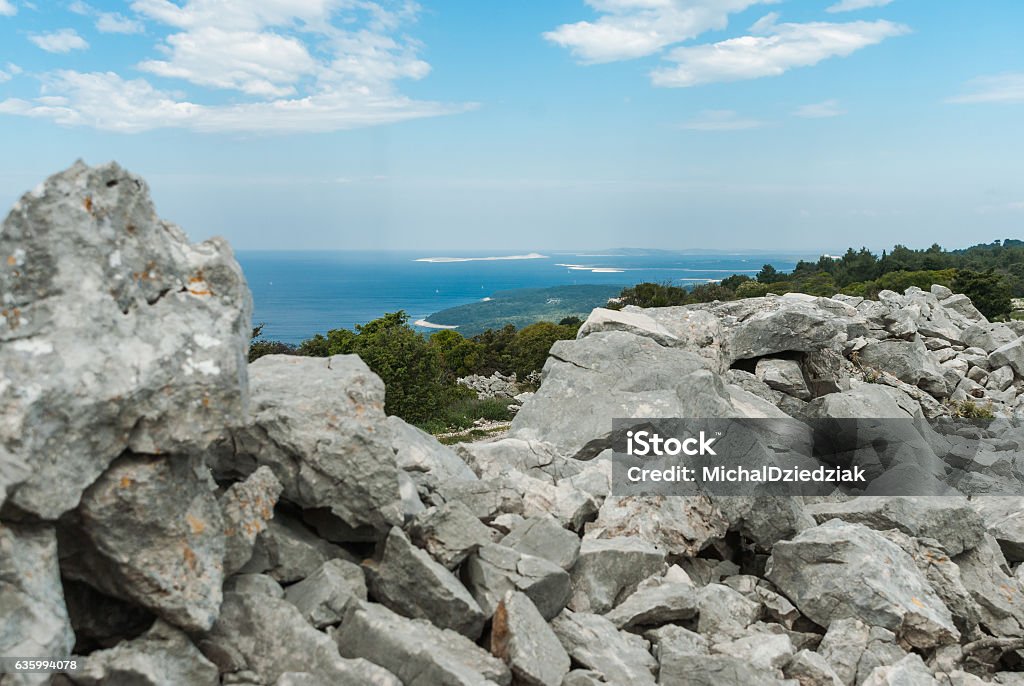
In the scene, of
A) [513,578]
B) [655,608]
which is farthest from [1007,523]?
[513,578]

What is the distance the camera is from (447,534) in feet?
26.0

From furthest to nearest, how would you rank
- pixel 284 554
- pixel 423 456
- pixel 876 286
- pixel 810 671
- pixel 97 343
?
pixel 876 286, pixel 423 456, pixel 810 671, pixel 284 554, pixel 97 343

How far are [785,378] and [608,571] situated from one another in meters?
9.87

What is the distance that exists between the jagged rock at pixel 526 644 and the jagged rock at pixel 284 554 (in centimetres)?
176

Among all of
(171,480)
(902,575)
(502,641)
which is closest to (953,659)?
(902,575)

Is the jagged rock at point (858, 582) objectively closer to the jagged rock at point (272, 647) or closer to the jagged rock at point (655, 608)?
the jagged rock at point (655, 608)

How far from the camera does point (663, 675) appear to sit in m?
7.48

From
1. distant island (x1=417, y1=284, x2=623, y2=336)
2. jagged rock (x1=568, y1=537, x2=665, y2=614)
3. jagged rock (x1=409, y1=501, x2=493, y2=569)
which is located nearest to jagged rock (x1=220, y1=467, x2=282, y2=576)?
jagged rock (x1=409, y1=501, x2=493, y2=569)

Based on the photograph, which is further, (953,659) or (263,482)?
(953,659)

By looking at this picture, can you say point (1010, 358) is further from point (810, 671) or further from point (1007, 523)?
point (810, 671)

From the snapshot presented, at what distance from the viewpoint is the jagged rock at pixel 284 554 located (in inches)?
276

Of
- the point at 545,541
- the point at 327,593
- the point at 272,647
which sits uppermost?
the point at 327,593

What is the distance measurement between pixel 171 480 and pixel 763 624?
6687mm

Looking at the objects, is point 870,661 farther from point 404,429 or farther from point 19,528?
point 19,528
